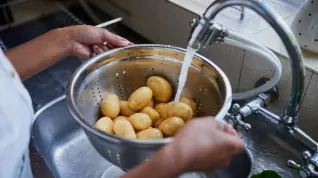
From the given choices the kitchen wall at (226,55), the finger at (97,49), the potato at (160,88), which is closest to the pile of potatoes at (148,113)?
the potato at (160,88)

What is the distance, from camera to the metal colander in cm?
48

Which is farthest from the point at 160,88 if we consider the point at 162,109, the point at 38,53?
the point at 38,53

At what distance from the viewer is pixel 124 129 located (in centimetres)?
49

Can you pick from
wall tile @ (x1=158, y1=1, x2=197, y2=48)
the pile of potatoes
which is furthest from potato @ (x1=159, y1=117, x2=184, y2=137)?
wall tile @ (x1=158, y1=1, x2=197, y2=48)

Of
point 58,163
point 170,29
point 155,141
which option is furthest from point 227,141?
point 170,29

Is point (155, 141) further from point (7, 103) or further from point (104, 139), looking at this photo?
point (7, 103)

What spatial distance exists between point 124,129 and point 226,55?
1.14ft

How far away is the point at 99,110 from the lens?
0.56 m

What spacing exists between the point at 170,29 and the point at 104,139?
518 millimetres

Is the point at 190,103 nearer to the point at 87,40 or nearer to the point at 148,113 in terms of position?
the point at 148,113

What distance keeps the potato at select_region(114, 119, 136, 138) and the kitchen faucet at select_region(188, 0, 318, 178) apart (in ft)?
0.54

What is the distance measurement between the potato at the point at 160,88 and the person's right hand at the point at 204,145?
21 centimetres

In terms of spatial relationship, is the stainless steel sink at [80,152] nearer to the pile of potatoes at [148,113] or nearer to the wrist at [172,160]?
the pile of potatoes at [148,113]

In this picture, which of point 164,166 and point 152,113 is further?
point 152,113
